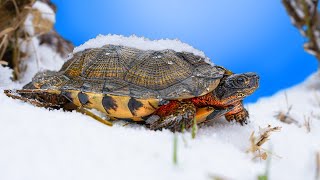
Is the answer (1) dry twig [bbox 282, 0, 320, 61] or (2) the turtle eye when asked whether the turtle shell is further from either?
(1) dry twig [bbox 282, 0, 320, 61]

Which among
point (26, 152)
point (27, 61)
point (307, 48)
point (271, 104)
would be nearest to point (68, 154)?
point (26, 152)

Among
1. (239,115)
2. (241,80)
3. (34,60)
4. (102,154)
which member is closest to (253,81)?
(241,80)

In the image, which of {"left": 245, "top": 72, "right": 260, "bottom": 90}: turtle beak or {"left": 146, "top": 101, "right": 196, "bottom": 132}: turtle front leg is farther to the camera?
{"left": 245, "top": 72, "right": 260, "bottom": 90}: turtle beak

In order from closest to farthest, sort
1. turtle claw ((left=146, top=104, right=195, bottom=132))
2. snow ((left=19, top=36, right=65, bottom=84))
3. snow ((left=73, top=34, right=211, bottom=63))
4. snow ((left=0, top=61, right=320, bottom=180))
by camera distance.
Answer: snow ((left=0, top=61, right=320, bottom=180)) < turtle claw ((left=146, top=104, right=195, bottom=132)) < snow ((left=73, top=34, right=211, bottom=63)) < snow ((left=19, top=36, right=65, bottom=84))

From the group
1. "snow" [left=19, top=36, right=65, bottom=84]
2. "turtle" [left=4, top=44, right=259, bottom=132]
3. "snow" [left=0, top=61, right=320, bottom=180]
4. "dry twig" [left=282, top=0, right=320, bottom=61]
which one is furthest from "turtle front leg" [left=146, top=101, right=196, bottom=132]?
"snow" [left=19, top=36, right=65, bottom=84]

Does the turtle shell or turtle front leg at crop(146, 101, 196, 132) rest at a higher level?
the turtle shell

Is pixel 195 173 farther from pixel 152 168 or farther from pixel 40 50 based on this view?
pixel 40 50

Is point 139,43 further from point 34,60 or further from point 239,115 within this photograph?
point 34,60

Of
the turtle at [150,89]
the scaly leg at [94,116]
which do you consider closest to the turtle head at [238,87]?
the turtle at [150,89]
